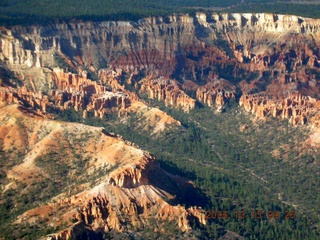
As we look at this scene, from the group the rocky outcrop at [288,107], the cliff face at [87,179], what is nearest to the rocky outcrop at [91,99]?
the rocky outcrop at [288,107]

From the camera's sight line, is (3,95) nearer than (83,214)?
No

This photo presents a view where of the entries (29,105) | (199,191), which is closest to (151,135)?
(29,105)

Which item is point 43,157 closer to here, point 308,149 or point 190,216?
point 190,216
